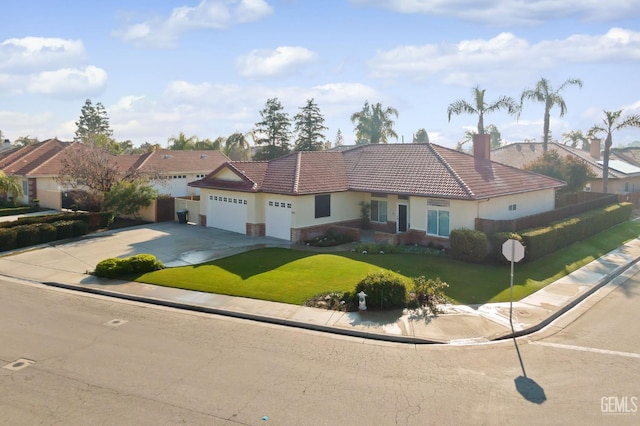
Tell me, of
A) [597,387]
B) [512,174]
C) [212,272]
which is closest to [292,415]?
[597,387]

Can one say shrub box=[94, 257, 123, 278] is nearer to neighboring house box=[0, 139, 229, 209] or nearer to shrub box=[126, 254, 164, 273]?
shrub box=[126, 254, 164, 273]

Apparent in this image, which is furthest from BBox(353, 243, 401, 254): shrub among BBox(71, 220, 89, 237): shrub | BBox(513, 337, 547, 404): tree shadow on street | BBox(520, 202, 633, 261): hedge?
BBox(71, 220, 89, 237): shrub

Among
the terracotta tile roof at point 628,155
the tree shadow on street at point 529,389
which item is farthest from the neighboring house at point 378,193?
the terracotta tile roof at point 628,155

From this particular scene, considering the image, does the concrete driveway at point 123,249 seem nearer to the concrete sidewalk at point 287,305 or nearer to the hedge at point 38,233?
the concrete sidewalk at point 287,305

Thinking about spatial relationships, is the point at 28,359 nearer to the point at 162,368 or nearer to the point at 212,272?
the point at 162,368

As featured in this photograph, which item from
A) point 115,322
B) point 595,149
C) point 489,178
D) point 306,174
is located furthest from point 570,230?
point 595,149

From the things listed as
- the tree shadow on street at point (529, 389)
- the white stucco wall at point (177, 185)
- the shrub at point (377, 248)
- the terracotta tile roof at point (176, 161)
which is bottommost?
the tree shadow on street at point (529, 389)
